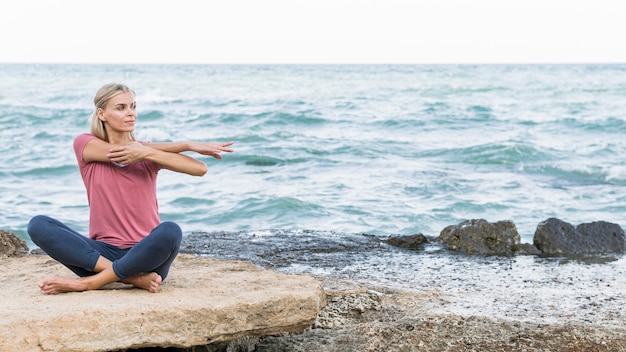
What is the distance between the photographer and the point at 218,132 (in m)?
20.7

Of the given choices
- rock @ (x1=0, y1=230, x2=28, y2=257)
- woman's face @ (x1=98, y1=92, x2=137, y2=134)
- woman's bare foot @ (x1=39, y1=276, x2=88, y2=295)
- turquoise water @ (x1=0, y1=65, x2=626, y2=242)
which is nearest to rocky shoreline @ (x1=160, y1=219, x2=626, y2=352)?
woman's bare foot @ (x1=39, y1=276, x2=88, y2=295)

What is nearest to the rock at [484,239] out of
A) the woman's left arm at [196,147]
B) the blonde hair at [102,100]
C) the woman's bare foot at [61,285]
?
the woman's left arm at [196,147]

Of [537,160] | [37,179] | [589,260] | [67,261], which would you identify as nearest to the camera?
[67,261]

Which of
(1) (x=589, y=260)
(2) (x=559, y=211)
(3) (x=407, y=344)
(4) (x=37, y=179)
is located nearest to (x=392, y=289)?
(3) (x=407, y=344)

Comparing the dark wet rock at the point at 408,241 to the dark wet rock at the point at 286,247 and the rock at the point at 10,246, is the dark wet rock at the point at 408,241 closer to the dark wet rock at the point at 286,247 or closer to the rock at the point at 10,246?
the dark wet rock at the point at 286,247

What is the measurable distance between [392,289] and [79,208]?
254 inches

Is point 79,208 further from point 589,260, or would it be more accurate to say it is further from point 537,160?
point 537,160

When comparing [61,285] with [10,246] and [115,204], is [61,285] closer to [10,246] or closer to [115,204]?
[115,204]

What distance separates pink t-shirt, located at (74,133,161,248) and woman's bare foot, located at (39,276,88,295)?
0.31m

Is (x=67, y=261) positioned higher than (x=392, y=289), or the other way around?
(x=67, y=261)

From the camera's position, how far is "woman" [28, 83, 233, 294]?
4109 mm

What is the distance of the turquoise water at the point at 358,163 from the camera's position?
10562 mm

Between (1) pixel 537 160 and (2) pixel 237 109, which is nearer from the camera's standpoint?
(1) pixel 537 160

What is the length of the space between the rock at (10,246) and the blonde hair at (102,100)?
100 inches
